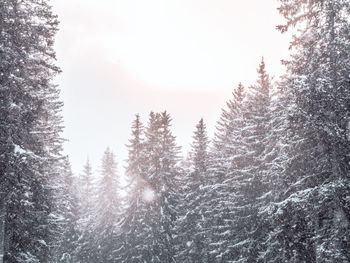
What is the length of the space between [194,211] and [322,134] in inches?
942

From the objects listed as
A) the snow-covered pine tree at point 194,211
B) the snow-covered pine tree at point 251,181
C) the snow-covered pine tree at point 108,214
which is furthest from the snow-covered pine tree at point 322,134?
the snow-covered pine tree at point 108,214

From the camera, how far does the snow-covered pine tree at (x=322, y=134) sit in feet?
51.2

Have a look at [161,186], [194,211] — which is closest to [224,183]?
[194,211]

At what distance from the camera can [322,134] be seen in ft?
52.5

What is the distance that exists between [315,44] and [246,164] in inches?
512

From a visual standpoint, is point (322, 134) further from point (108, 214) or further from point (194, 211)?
point (108, 214)

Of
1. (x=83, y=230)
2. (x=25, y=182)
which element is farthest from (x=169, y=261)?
(x=25, y=182)

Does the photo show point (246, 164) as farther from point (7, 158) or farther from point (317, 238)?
point (7, 158)

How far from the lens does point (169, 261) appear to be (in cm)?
3947

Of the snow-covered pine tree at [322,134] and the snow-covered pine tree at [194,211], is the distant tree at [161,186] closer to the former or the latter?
the snow-covered pine tree at [194,211]

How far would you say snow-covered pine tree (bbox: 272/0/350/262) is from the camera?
15.6m

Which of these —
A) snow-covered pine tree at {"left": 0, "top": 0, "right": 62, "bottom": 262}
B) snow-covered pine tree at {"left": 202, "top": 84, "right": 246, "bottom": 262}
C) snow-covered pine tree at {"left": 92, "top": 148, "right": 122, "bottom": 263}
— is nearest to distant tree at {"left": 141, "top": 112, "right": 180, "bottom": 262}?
snow-covered pine tree at {"left": 202, "top": 84, "right": 246, "bottom": 262}

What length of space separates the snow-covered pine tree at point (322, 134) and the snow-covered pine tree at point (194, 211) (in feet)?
67.0

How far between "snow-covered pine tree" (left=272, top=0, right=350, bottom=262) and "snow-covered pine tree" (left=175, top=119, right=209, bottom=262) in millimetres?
20436
